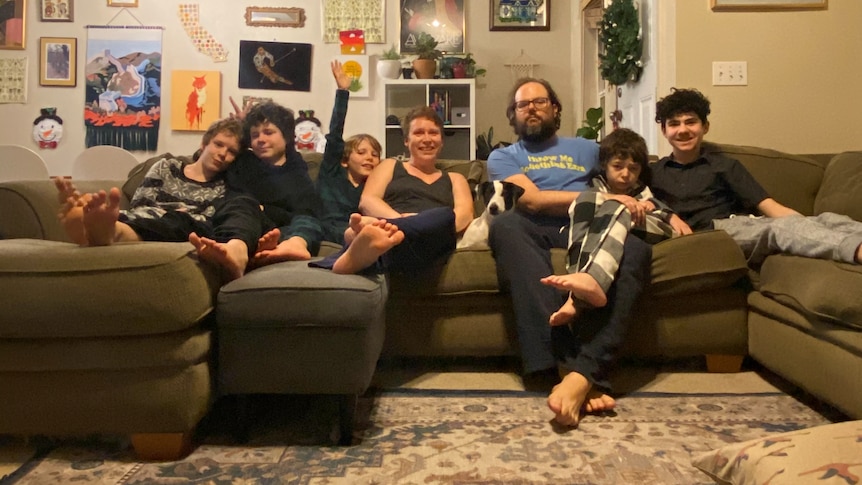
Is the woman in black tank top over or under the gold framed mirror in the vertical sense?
under

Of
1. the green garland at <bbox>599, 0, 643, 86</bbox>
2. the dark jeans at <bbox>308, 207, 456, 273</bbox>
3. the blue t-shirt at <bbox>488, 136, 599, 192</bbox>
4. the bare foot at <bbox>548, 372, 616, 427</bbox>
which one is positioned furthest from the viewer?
the green garland at <bbox>599, 0, 643, 86</bbox>

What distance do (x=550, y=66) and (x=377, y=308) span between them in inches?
157

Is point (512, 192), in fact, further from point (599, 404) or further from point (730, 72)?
point (730, 72)

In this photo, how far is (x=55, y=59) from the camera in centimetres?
488

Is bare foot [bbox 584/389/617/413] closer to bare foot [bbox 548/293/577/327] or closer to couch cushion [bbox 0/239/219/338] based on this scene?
bare foot [bbox 548/293/577/327]

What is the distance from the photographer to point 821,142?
3.16 metres

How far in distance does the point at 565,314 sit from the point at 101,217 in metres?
1.18

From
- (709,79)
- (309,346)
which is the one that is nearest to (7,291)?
(309,346)

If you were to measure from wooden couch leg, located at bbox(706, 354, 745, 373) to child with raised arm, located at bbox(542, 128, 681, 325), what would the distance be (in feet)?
1.39

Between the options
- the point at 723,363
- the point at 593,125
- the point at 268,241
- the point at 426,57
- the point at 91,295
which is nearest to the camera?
the point at 91,295

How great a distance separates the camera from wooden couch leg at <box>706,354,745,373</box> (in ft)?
6.93

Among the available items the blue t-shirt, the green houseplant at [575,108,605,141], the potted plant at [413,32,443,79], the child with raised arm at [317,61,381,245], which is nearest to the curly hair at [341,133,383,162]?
the child with raised arm at [317,61,381,245]

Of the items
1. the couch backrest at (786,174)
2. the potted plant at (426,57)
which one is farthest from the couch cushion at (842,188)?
the potted plant at (426,57)

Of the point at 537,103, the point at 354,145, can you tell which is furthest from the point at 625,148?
the point at 354,145
